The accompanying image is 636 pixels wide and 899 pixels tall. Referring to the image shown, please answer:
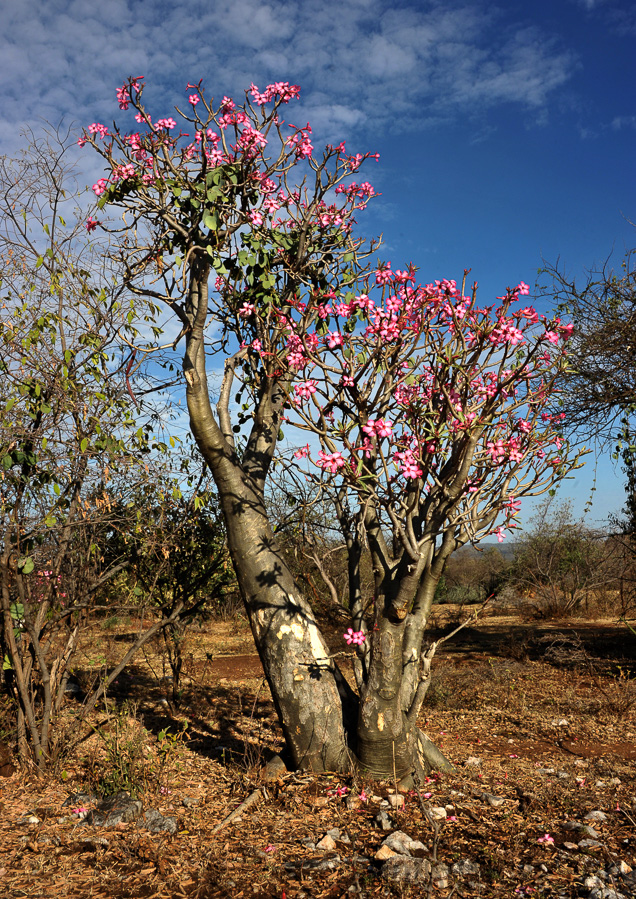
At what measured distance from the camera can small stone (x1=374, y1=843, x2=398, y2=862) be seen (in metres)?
3.10

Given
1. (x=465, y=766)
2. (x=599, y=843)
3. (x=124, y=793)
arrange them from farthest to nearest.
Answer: (x=465, y=766), (x=124, y=793), (x=599, y=843)

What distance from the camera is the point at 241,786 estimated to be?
422 centimetres

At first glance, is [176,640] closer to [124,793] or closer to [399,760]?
[124,793]

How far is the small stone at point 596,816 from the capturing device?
352 centimetres

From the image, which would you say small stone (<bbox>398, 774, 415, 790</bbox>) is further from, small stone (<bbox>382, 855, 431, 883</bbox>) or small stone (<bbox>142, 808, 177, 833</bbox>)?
small stone (<bbox>142, 808, 177, 833</bbox>)

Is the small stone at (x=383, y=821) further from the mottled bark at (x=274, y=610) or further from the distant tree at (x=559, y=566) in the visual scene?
the distant tree at (x=559, y=566)

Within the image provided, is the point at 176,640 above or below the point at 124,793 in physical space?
above

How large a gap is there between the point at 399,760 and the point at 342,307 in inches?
123

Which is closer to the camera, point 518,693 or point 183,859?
point 183,859

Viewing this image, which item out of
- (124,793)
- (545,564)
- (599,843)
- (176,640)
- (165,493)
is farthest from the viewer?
(545,564)

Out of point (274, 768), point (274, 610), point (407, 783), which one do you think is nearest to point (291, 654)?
point (274, 610)

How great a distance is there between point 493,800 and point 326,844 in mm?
1177

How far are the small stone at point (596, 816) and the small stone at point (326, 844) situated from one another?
1475 millimetres

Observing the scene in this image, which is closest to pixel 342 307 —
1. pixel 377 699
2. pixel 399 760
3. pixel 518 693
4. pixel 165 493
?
pixel 165 493
